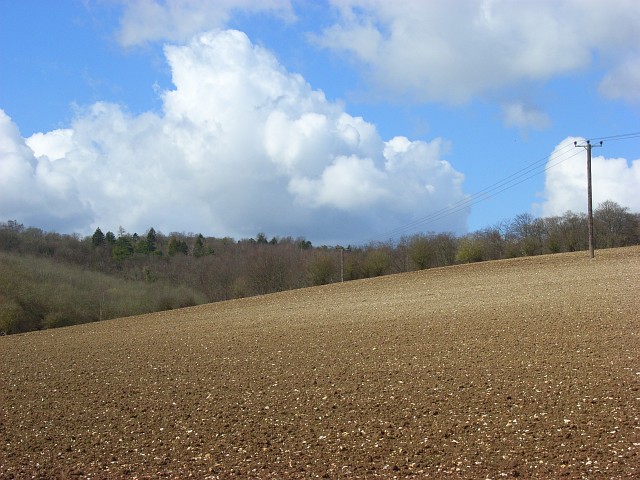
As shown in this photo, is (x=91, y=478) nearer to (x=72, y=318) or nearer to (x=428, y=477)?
(x=428, y=477)

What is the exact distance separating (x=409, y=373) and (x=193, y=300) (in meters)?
57.2

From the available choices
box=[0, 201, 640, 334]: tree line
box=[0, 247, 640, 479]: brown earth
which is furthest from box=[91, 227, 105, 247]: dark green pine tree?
box=[0, 247, 640, 479]: brown earth

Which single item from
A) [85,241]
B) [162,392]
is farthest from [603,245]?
[85,241]

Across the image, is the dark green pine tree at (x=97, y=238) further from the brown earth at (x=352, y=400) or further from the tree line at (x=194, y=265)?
the brown earth at (x=352, y=400)

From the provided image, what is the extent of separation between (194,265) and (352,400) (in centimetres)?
9213

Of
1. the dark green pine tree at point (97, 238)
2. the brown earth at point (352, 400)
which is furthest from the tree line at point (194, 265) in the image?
the brown earth at point (352, 400)

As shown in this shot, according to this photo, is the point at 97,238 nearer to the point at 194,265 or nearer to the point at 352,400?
the point at 194,265

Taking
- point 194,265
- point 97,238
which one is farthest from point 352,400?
point 97,238

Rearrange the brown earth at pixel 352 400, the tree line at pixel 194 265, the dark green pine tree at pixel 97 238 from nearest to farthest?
the brown earth at pixel 352 400 < the tree line at pixel 194 265 < the dark green pine tree at pixel 97 238

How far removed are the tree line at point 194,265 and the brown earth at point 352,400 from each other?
3122cm

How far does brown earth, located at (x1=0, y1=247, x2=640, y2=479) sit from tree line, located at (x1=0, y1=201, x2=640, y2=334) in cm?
3122

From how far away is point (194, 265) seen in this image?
10125cm

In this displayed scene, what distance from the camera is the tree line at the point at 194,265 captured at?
52094 millimetres

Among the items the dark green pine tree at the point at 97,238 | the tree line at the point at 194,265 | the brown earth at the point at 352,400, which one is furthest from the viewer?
the dark green pine tree at the point at 97,238
